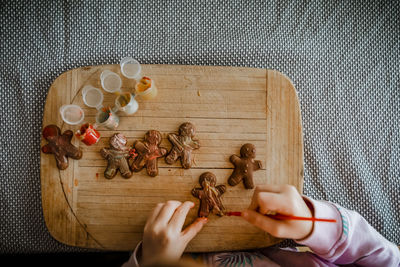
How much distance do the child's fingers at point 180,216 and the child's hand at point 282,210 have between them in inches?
15.2

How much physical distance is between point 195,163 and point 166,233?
461 mm

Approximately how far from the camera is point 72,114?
1.64 metres

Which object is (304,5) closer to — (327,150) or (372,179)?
(327,150)

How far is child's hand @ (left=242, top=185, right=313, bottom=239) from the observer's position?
1.25 meters

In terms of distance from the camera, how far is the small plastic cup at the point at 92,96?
5.33 feet

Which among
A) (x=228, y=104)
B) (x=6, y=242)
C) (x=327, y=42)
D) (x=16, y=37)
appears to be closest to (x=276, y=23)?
(x=327, y=42)

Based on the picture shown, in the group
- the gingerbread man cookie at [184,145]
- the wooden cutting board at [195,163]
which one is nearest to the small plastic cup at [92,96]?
the wooden cutting board at [195,163]

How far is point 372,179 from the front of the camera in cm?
188

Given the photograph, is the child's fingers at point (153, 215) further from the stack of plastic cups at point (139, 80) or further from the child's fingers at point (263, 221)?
the stack of plastic cups at point (139, 80)

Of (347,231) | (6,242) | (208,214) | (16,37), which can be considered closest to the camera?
(347,231)

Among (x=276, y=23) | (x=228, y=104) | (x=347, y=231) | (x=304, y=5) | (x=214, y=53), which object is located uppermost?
(x=304, y=5)

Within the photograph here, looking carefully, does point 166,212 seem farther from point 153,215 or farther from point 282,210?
point 282,210

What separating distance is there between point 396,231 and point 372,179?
425mm

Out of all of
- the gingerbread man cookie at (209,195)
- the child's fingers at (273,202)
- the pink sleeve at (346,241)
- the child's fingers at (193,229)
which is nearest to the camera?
the child's fingers at (273,202)
